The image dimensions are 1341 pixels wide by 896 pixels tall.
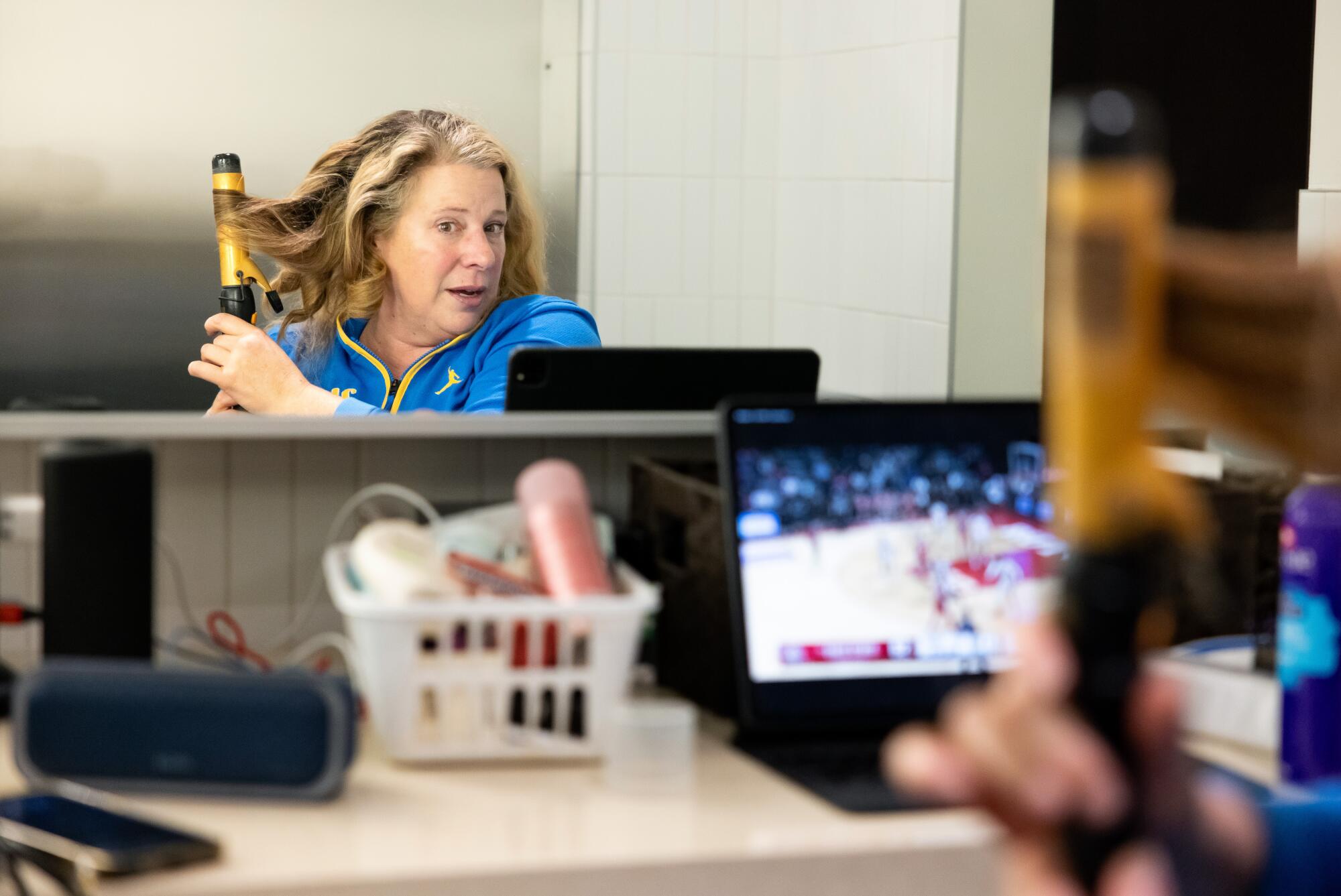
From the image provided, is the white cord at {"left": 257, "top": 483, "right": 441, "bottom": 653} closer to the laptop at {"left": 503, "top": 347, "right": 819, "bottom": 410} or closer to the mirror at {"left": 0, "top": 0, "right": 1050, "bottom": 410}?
the laptop at {"left": 503, "top": 347, "right": 819, "bottom": 410}

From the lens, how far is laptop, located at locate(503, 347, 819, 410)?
148 centimetres

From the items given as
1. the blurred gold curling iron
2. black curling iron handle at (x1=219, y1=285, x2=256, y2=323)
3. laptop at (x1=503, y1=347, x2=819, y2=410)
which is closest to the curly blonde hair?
black curling iron handle at (x1=219, y1=285, x2=256, y2=323)

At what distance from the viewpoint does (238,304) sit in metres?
2.56

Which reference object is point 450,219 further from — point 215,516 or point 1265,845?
point 1265,845

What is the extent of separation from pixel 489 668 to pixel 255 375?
1.44 metres

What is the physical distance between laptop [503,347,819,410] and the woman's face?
3.86ft

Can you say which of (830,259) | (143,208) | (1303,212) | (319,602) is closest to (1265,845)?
(319,602)

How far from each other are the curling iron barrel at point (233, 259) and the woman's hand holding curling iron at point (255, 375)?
1.9 inches

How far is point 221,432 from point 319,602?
0.18 metres

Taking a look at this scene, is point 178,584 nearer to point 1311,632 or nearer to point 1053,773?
point 1311,632

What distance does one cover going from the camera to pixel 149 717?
3.49 ft

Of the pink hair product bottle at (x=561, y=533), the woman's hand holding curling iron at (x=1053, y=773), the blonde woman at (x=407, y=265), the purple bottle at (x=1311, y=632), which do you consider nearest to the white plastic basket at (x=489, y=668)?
the pink hair product bottle at (x=561, y=533)

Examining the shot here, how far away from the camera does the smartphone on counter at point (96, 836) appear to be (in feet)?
2.96

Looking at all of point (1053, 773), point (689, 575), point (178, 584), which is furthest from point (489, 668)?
point (1053, 773)
